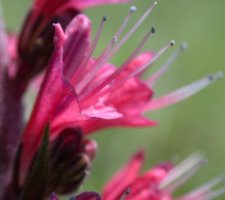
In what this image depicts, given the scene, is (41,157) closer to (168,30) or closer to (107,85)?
(107,85)

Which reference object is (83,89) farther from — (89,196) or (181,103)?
(181,103)

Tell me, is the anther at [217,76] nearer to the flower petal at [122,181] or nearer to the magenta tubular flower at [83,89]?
the magenta tubular flower at [83,89]

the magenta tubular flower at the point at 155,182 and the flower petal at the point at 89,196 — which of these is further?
the magenta tubular flower at the point at 155,182

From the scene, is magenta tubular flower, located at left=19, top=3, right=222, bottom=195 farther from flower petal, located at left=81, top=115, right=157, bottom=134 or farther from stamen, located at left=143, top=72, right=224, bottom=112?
stamen, located at left=143, top=72, right=224, bottom=112

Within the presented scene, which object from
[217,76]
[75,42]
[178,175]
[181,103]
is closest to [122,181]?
[178,175]

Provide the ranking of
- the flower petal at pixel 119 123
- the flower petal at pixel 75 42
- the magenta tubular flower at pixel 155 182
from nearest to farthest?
the flower petal at pixel 75 42 → the flower petal at pixel 119 123 → the magenta tubular flower at pixel 155 182

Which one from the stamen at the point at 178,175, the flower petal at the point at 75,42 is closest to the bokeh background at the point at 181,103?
the stamen at the point at 178,175
